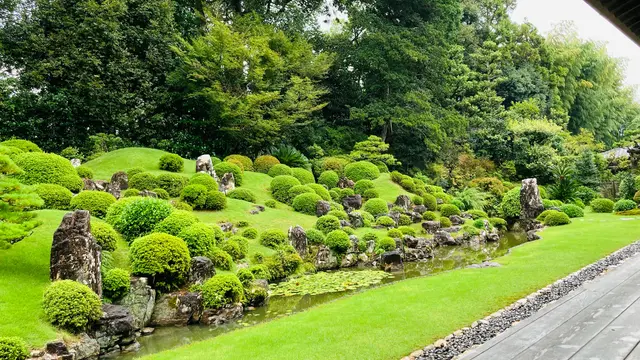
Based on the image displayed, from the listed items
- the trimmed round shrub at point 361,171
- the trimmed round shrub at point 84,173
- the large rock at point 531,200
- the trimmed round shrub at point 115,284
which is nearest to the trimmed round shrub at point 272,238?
the trimmed round shrub at point 115,284

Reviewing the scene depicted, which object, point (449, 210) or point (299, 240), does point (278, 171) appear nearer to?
point (299, 240)

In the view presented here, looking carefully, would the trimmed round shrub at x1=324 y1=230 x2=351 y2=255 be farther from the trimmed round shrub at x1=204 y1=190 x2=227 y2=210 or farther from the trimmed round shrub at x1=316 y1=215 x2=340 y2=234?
the trimmed round shrub at x1=204 y1=190 x2=227 y2=210

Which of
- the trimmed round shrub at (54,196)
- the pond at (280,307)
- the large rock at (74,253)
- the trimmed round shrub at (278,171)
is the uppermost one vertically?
the trimmed round shrub at (278,171)

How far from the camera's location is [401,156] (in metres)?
28.2

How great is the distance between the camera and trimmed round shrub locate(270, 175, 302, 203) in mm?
16516

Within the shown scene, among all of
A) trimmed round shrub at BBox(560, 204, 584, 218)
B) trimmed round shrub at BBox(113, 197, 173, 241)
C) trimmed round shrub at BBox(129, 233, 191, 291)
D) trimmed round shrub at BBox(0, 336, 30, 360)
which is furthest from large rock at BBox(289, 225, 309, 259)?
trimmed round shrub at BBox(560, 204, 584, 218)

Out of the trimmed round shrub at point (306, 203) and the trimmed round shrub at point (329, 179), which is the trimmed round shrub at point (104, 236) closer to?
the trimmed round shrub at point (306, 203)

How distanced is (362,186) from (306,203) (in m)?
4.61

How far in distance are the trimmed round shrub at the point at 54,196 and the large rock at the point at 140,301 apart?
400 cm

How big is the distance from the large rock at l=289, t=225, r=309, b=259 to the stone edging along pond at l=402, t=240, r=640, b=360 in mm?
6565

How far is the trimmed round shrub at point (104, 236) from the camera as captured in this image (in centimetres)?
828

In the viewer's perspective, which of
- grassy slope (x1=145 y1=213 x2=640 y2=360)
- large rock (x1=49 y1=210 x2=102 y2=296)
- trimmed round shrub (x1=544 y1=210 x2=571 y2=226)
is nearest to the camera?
grassy slope (x1=145 y1=213 x2=640 y2=360)

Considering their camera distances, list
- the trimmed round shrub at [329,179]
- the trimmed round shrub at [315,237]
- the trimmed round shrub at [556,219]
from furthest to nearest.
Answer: the trimmed round shrub at [329,179] < the trimmed round shrub at [556,219] < the trimmed round shrub at [315,237]

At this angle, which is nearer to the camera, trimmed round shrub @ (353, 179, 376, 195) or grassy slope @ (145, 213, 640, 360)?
grassy slope @ (145, 213, 640, 360)
